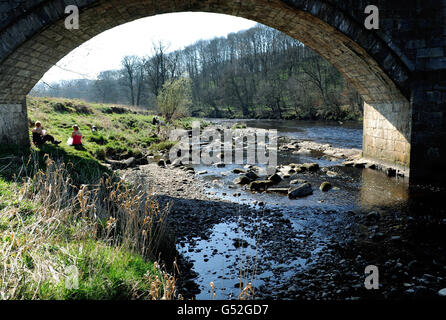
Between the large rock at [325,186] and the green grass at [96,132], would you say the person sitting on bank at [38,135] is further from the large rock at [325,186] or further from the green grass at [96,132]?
the large rock at [325,186]

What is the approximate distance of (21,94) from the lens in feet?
31.3

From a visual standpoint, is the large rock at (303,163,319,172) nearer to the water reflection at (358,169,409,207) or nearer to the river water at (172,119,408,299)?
the river water at (172,119,408,299)

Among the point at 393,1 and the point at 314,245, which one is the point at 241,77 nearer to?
the point at 393,1

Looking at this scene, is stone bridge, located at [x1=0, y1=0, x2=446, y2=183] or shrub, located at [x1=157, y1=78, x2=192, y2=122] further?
shrub, located at [x1=157, y1=78, x2=192, y2=122]

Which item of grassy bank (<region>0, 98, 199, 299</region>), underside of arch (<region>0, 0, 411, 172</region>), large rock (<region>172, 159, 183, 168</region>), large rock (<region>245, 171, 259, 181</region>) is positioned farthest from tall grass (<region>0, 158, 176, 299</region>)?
large rock (<region>172, 159, 183, 168</region>)

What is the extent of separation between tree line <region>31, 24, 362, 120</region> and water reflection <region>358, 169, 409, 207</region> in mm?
19058

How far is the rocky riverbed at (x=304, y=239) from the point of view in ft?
13.0

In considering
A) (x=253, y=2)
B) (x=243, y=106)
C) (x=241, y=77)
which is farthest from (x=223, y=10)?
(x=241, y=77)

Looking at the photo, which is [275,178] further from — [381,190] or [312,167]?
[381,190]

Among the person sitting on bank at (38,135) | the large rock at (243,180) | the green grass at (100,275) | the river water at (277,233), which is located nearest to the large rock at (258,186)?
the river water at (277,233)

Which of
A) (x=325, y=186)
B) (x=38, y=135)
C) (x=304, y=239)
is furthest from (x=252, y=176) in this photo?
(x=38, y=135)

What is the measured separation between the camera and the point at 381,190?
8.42 metres

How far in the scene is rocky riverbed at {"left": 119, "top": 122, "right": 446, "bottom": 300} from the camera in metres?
3.98

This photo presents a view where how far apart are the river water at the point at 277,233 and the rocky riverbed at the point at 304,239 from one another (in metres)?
0.02
